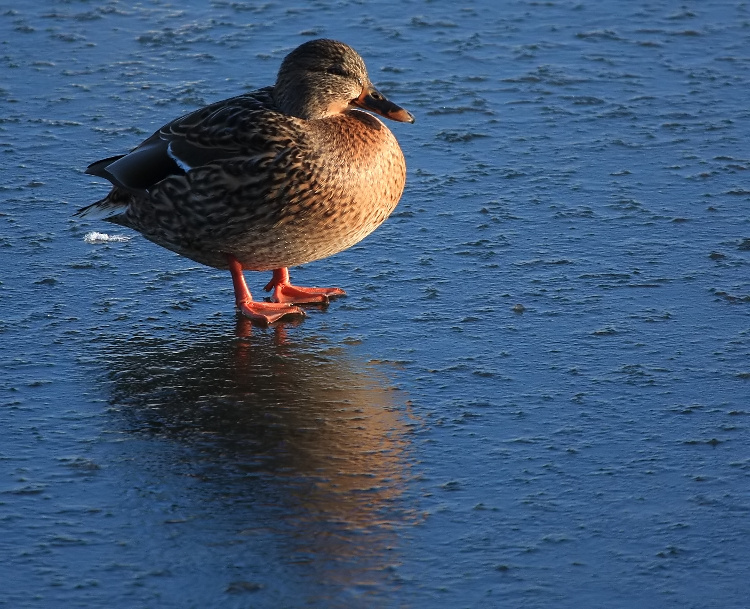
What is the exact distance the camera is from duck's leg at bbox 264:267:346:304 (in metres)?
5.60

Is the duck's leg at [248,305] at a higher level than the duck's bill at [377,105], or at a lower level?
lower

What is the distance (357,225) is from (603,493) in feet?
6.04

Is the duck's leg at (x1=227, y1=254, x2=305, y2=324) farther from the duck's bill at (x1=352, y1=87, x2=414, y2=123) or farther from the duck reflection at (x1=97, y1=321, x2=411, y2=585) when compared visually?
the duck's bill at (x1=352, y1=87, x2=414, y2=123)

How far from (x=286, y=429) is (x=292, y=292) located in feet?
4.21

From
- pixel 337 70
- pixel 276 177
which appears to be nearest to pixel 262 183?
pixel 276 177

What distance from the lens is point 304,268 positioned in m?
6.11

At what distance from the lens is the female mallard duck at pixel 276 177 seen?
17.1 feet

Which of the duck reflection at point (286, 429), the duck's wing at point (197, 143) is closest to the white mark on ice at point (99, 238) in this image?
the duck's wing at point (197, 143)

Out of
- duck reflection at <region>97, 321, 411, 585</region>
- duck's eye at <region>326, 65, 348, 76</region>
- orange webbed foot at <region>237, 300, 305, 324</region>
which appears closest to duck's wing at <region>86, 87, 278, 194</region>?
Answer: duck's eye at <region>326, 65, 348, 76</region>

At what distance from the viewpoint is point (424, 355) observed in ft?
16.6

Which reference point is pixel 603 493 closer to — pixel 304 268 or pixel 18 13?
pixel 304 268

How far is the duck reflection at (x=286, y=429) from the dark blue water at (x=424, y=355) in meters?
0.01

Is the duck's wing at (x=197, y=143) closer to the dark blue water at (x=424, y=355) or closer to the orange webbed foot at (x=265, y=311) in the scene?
the dark blue water at (x=424, y=355)

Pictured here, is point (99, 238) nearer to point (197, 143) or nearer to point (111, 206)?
point (111, 206)
